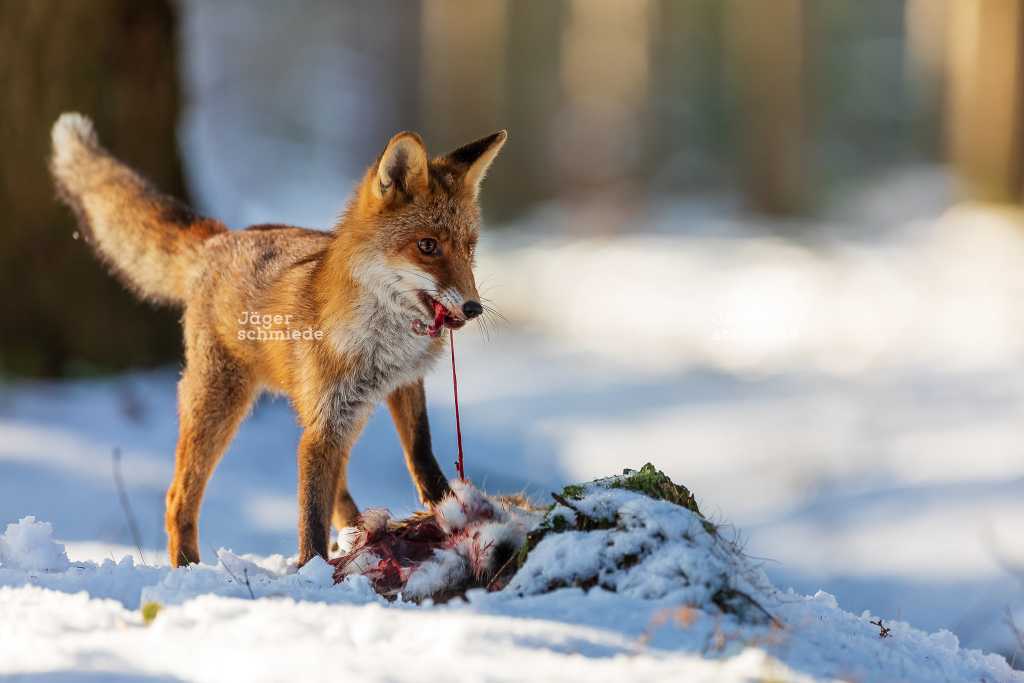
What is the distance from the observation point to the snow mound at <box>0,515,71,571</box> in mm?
3197

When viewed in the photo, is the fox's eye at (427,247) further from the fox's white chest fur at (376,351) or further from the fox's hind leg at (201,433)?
the fox's hind leg at (201,433)

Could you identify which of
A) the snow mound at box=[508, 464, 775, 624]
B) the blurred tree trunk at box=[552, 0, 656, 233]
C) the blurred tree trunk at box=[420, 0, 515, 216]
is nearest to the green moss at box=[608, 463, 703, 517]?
the snow mound at box=[508, 464, 775, 624]

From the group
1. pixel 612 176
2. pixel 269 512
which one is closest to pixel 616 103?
pixel 612 176

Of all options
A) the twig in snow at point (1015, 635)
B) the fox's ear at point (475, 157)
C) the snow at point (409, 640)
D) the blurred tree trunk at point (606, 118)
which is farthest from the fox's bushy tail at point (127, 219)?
the blurred tree trunk at point (606, 118)

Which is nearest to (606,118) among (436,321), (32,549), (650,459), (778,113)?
(778,113)

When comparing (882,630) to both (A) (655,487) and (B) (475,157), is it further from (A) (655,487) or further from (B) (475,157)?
(B) (475,157)

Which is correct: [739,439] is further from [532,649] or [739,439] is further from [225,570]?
[532,649]

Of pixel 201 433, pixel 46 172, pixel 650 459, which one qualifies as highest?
pixel 46 172

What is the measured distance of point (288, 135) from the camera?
32.8 metres

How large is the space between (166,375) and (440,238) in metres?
4.22

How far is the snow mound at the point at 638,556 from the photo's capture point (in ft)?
8.89

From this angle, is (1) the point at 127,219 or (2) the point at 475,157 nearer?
(2) the point at 475,157

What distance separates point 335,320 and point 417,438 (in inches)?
21.6

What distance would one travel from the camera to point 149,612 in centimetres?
264
